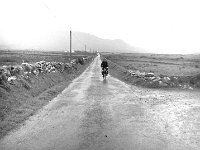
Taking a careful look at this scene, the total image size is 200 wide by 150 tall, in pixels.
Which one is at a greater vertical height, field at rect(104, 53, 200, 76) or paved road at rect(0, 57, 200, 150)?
paved road at rect(0, 57, 200, 150)

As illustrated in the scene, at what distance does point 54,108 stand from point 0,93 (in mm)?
3299

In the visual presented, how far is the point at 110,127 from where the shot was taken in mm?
9758

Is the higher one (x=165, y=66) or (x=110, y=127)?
(x=110, y=127)

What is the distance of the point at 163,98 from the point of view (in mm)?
16859

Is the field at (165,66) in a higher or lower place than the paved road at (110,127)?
lower

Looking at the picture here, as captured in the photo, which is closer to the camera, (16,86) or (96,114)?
(96,114)

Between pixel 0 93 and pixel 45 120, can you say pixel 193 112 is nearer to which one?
pixel 45 120

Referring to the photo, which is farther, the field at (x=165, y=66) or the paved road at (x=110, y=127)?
the field at (x=165, y=66)

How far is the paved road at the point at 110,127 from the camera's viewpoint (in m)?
7.98

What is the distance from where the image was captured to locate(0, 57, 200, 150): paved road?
26.2 ft

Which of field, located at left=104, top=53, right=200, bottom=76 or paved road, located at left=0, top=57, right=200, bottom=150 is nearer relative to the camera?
paved road, located at left=0, top=57, right=200, bottom=150

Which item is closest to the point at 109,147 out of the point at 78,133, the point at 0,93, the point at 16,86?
the point at 78,133

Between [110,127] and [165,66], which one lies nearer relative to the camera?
[110,127]

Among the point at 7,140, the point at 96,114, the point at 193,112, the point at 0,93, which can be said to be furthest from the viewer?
the point at 0,93
